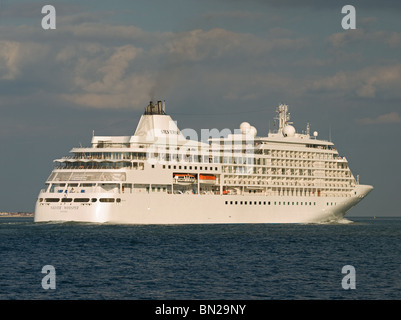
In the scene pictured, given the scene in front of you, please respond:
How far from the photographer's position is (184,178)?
82.2 metres

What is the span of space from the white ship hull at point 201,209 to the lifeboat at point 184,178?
2070mm

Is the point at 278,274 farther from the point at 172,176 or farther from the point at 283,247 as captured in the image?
the point at 172,176

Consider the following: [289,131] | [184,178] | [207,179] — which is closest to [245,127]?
[289,131]

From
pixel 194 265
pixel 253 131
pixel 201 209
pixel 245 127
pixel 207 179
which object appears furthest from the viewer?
pixel 245 127

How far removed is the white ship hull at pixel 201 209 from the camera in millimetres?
74562

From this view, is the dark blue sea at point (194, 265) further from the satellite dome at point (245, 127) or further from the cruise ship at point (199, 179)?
the satellite dome at point (245, 127)

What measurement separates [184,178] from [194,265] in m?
41.4

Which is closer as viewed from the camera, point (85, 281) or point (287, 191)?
point (85, 281)

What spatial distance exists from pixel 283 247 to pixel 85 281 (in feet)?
71.3

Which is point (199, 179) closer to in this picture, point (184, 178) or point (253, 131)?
point (184, 178)
